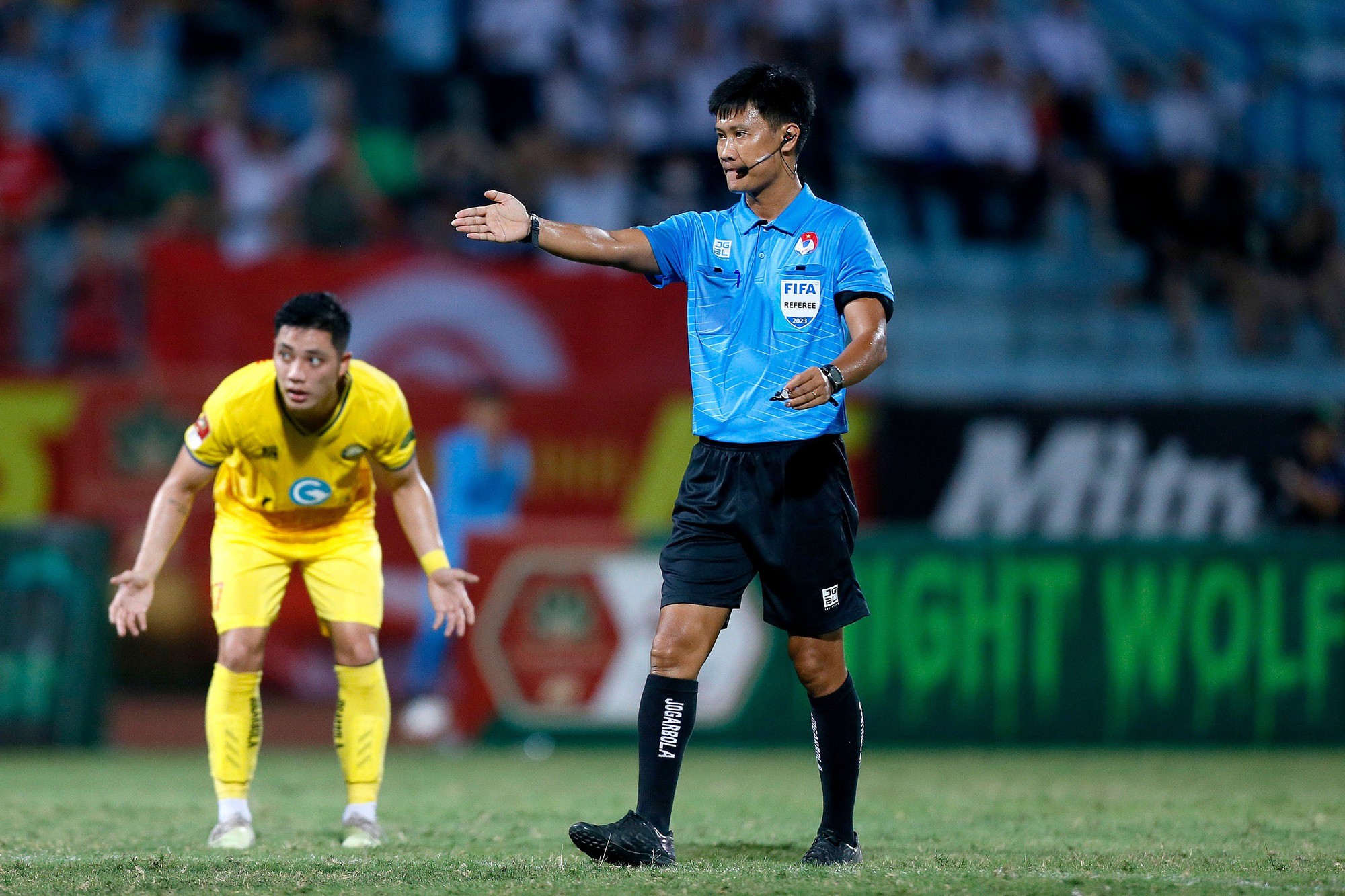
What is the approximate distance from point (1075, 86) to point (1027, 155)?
1365 mm

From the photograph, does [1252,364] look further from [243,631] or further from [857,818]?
[243,631]

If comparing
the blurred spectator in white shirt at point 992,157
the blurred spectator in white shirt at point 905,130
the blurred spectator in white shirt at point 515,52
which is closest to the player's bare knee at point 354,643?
the blurred spectator in white shirt at point 515,52

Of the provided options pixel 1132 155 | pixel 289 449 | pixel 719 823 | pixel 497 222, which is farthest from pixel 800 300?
pixel 1132 155

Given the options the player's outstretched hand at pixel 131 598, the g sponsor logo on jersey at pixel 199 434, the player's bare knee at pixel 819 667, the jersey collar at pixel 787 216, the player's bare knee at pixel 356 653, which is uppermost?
the jersey collar at pixel 787 216

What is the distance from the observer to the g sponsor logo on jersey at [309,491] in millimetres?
6020

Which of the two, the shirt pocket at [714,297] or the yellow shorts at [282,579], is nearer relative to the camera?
the shirt pocket at [714,297]

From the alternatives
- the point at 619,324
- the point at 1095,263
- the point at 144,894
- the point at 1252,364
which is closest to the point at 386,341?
the point at 619,324

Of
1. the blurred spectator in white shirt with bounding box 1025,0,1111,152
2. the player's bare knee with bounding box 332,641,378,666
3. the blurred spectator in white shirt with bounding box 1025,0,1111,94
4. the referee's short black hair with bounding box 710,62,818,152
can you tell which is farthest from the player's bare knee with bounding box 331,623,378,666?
the blurred spectator in white shirt with bounding box 1025,0,1111,94

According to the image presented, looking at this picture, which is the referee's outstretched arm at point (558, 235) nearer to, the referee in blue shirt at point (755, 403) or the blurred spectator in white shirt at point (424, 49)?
the referee in blue shirt at point (755, 403)

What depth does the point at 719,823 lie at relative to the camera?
6.79 metres

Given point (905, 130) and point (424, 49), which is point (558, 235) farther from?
point (424, 49)

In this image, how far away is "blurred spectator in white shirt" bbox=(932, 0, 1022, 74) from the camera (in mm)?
15688

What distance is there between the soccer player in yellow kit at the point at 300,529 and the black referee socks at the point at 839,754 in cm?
134

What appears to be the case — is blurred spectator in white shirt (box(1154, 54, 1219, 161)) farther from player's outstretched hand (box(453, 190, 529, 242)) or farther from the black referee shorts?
player's outstretched hand (box(453, 190, 529, 242))
